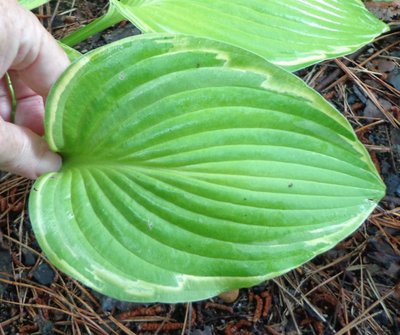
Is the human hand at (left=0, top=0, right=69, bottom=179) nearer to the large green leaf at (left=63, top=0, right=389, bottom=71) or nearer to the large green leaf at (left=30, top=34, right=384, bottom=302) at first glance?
the large green leaf at (left=30, top=34, right=384, bottom=302)

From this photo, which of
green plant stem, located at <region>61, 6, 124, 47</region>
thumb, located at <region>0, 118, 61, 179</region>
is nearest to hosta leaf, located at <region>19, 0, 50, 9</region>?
green plant stem, located at <region>61, 6, 124, 47</region>

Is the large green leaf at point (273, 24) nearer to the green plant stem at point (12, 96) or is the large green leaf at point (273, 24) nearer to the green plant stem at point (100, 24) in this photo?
the green plant stem at point (100, 24)

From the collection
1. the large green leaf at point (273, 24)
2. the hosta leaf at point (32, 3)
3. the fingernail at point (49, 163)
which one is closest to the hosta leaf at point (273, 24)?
the large green leaf at point (273, 24)

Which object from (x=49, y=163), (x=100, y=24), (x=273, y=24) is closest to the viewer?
(x=49, y=163)

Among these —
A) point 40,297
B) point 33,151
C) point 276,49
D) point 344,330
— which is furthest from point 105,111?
point 344,330

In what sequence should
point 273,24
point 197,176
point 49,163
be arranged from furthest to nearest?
1. point 273,24
2. point 49,163
3. point 197,176

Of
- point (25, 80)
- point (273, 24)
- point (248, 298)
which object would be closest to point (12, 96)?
point (25, 80)

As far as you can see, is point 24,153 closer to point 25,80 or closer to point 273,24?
point 25,80
